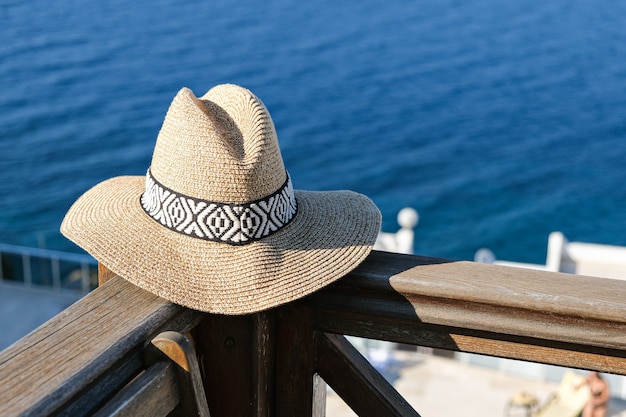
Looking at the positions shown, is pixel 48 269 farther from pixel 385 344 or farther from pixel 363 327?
pixel 363 327

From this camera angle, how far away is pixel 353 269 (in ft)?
4.37

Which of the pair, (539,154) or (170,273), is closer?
(170,273)

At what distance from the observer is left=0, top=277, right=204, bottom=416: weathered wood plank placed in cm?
92

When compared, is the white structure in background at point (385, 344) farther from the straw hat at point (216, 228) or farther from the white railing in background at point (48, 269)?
the straw hat at point (216, 228)

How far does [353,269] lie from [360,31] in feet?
100

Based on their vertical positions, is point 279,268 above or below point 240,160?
below

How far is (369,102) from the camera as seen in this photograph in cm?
2492

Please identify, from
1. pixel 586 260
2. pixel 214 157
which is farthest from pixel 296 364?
pixel 586 260

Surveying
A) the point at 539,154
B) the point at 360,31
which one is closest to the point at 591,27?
the point at 360,31

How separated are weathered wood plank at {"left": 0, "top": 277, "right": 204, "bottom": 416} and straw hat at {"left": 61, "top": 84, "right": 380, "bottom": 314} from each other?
40 mm

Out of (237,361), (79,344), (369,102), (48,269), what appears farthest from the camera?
(369,102)

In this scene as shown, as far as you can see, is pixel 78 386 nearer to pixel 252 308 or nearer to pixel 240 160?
pixel 252 308

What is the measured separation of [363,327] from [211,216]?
0.98ft

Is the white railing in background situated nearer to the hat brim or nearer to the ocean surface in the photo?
the ocean surface
